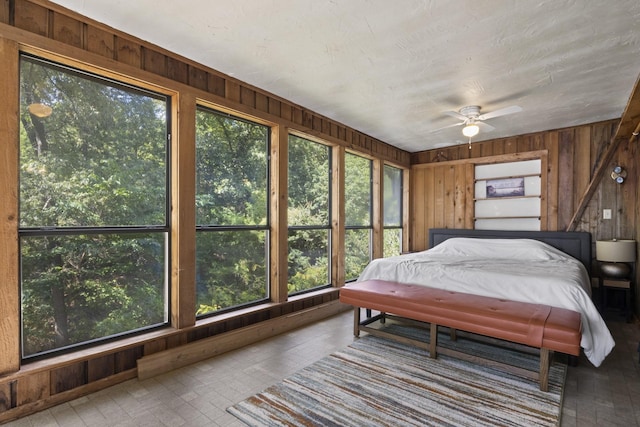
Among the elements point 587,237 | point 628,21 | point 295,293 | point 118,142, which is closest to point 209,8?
point 118,142

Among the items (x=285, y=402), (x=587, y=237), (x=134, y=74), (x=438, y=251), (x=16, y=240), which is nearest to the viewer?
(x=16, y=240)

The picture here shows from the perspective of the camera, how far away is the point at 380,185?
18.2 feet

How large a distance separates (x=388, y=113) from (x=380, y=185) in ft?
5.12

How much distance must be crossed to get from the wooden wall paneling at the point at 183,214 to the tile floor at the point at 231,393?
532 mm

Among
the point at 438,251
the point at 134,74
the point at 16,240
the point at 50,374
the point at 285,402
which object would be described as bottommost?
the point at 285,402

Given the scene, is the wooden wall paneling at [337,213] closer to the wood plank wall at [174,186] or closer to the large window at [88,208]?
the wood plank wall at [174,186]

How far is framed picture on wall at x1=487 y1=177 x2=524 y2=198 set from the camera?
17.2ft

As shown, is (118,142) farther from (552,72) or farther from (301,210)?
(552,72)

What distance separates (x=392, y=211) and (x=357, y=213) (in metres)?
1.17

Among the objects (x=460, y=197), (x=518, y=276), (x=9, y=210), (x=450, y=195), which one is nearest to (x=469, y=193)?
(x=460, y=197)

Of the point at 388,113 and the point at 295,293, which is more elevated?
the point at 388,113

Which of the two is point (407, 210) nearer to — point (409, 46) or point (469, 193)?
point (469, 193)

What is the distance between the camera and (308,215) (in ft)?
14.3

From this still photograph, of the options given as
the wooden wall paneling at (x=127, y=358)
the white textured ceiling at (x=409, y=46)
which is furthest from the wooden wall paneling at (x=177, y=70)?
the wooden wall paneling at (x=127, y=358)
